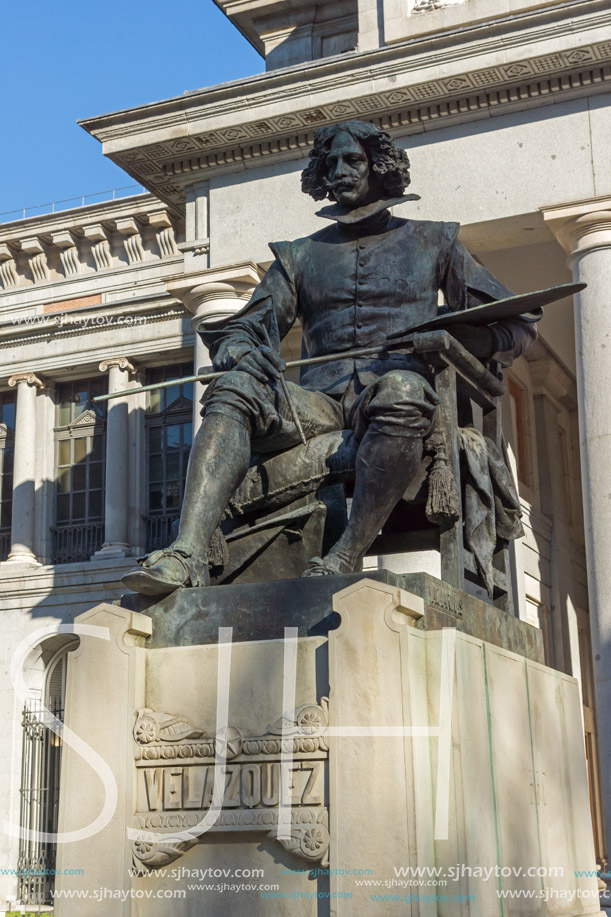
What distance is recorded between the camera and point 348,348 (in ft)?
19.8

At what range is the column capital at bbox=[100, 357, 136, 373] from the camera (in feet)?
83.6

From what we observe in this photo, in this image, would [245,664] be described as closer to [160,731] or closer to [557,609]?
[160,731]

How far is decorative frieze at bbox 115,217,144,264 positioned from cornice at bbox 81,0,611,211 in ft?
18.3

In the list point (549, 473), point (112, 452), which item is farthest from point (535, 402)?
point (112, 452)

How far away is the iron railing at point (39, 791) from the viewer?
2258 centimetres

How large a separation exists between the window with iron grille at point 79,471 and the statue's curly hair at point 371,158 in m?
19.7

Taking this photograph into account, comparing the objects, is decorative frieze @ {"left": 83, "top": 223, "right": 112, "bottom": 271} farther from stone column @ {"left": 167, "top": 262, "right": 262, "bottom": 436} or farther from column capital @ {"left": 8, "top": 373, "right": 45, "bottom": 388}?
stone column @ {"left": 167, "top": 262, "right": 262, "bottom": 436}

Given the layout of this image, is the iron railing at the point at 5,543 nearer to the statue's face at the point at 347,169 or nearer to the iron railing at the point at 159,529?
the iron railing at the point at 159,529

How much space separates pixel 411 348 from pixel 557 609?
19978 mm

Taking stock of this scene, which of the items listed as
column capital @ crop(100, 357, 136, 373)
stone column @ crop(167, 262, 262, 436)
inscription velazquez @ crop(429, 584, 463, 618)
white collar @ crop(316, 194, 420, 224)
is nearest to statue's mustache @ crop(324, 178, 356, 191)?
white collar @ crop(316, 194, 420, 224)

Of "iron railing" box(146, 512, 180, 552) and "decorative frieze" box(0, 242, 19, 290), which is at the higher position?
"decorative frieze" box(0, 242, 19, 290)

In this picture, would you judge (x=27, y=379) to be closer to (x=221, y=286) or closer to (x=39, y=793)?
(x=39, y=793)

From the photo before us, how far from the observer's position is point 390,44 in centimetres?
1891

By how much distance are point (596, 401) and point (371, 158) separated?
1079cm
